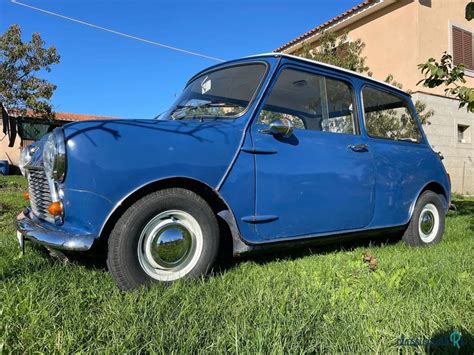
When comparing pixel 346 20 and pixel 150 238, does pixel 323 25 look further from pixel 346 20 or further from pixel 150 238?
pixel 150 238

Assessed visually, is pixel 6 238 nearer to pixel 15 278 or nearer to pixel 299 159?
pixel 15 278

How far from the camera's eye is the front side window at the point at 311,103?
3.24 meters

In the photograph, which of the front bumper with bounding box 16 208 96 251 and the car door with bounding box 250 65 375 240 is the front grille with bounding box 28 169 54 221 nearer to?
the front bumper with bounding box 16 208 96 251

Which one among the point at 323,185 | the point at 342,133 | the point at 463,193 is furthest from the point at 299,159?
the point at 463,193

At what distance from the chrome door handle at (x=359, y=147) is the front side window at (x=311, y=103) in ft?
0.57

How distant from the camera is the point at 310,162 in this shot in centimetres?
318

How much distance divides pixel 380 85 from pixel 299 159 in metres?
1.70

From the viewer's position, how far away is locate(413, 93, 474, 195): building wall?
1201cm

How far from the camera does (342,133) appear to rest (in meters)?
3.57

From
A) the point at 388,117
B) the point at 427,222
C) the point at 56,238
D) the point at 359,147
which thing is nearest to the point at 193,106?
the point at 359,147

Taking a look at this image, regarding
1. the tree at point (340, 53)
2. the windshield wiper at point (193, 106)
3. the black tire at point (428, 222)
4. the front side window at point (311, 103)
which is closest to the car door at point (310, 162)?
the front side window at point (311, 103)

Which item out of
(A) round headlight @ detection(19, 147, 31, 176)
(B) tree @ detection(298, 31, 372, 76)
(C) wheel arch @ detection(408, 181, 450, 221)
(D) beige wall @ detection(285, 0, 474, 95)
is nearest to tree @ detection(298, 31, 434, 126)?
(B) tree @ detection(298, 31, 372, 76)

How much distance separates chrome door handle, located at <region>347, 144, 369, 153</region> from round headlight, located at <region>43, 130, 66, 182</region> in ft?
7.41

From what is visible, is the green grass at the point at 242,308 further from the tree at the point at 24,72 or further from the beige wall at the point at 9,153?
the beige wall at the point at 9,153
